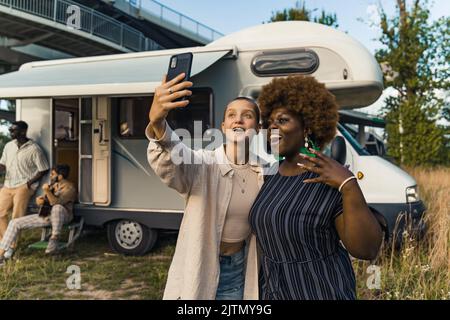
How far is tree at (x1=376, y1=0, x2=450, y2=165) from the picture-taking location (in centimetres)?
1059

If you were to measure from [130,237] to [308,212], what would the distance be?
14.2 ft

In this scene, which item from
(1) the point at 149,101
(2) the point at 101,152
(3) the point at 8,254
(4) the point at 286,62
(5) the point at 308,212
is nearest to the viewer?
(5) the point at 308,212

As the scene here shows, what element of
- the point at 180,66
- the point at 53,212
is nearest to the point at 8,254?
the point at 53,212

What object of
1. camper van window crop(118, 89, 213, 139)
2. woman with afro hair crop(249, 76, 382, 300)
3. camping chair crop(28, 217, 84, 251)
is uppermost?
camper van window crop(118, 89, 213, 139)

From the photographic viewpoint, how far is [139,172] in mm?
5312

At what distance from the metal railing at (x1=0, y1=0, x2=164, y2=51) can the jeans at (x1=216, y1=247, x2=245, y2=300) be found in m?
10.2

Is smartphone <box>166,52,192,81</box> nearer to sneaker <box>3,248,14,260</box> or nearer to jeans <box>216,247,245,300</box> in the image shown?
jeans <box>216,247,245,300</box>

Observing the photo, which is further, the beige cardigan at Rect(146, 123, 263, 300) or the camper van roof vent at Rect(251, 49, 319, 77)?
the camper van roof vent at Rect(251, 49, 319, 77)

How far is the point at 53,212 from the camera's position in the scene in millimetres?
5207

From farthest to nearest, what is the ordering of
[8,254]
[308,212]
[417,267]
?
[8,254] → [417,267] → [308,212]

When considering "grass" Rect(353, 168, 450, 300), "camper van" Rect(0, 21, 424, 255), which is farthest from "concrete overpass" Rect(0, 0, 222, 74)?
"grass" Rect(353, 168, 450, 300)

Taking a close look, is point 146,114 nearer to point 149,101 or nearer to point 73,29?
point 149,101

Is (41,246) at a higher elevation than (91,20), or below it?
below

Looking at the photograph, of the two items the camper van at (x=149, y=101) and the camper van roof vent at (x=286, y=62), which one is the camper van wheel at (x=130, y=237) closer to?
the camper van at (x=149, y=101)
